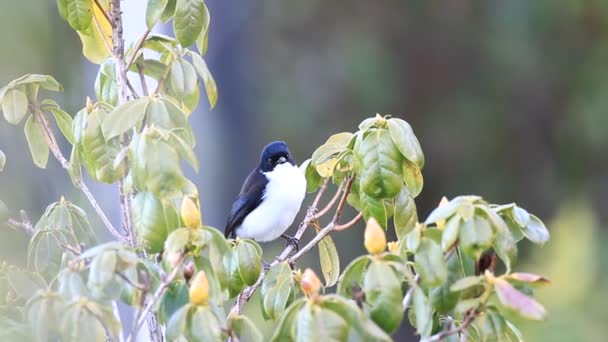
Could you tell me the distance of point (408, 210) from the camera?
1059 mm

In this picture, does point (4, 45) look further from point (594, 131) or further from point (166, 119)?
point (166, 119)

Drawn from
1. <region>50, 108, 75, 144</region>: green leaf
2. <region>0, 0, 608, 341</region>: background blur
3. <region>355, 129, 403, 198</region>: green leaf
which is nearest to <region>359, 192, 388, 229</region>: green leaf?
<region>355, 129, 403, 198</region>: green leaf

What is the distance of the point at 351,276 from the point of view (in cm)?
83

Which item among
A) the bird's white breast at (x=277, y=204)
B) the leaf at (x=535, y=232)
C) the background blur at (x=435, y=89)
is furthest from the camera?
the background blur at (x=435, y=89)

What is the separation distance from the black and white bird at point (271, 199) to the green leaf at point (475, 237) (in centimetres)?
112

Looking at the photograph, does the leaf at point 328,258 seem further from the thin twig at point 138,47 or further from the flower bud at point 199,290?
the flower bud at point 199,290

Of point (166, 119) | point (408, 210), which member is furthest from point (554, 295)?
point (166, 119)

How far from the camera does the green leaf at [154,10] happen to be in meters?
1.05

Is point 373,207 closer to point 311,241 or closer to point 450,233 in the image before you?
point 311,241

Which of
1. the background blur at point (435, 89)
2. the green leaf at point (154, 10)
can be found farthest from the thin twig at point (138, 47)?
the background blur at point (435, 89)

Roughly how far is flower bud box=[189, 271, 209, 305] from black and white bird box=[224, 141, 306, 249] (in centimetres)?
114

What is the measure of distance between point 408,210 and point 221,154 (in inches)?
129

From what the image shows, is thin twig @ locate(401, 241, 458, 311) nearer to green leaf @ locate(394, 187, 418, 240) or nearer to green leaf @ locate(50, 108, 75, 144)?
green leaf @ locate(394, 187, 418, 240)

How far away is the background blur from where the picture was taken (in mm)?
4402
